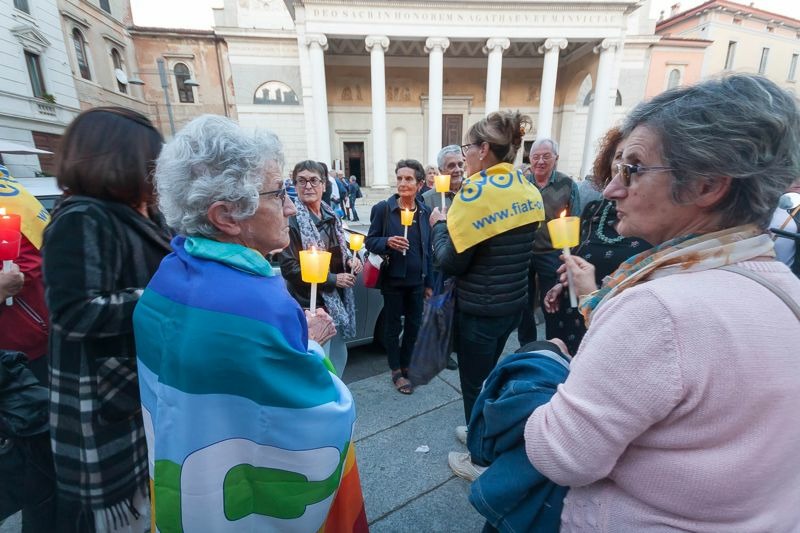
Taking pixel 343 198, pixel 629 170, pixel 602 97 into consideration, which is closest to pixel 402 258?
pixel 629 170

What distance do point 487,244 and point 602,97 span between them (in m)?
24.8

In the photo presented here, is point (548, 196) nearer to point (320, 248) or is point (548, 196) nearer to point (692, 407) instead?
point (320, 248)

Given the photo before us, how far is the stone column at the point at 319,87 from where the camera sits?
63.7ft

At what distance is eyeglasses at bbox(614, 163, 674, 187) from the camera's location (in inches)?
35.2

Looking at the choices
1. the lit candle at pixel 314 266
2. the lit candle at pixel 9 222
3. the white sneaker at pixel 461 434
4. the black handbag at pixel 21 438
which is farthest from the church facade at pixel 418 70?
the black handbag at pixel 21 438

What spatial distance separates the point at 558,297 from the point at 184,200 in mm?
2108

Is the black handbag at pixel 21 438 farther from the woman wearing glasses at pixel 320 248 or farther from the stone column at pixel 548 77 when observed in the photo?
the stone column at pixel 548 77

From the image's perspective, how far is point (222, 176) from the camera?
110 cm

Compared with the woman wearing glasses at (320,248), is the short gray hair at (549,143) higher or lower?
higher

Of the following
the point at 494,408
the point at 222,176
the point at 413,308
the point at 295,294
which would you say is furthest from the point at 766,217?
the point at 413,308

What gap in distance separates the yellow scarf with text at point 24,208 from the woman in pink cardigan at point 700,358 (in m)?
2.64

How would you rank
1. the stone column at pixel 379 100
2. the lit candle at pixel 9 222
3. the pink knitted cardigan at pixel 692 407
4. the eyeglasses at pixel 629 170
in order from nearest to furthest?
1. the pink knitted cardigan at pixel 692 407
2. the eyeglasses at pixel 629 170
3. the lit candle at pixel 9 222
4. the stone column at pixel 379 100

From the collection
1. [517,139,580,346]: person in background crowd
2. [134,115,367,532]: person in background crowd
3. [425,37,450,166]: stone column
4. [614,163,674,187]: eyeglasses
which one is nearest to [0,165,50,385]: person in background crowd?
[134,115,367,532]: person in background crowd

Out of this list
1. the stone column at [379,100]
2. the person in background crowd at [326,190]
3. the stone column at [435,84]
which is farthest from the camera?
the stone column at [435,84]
